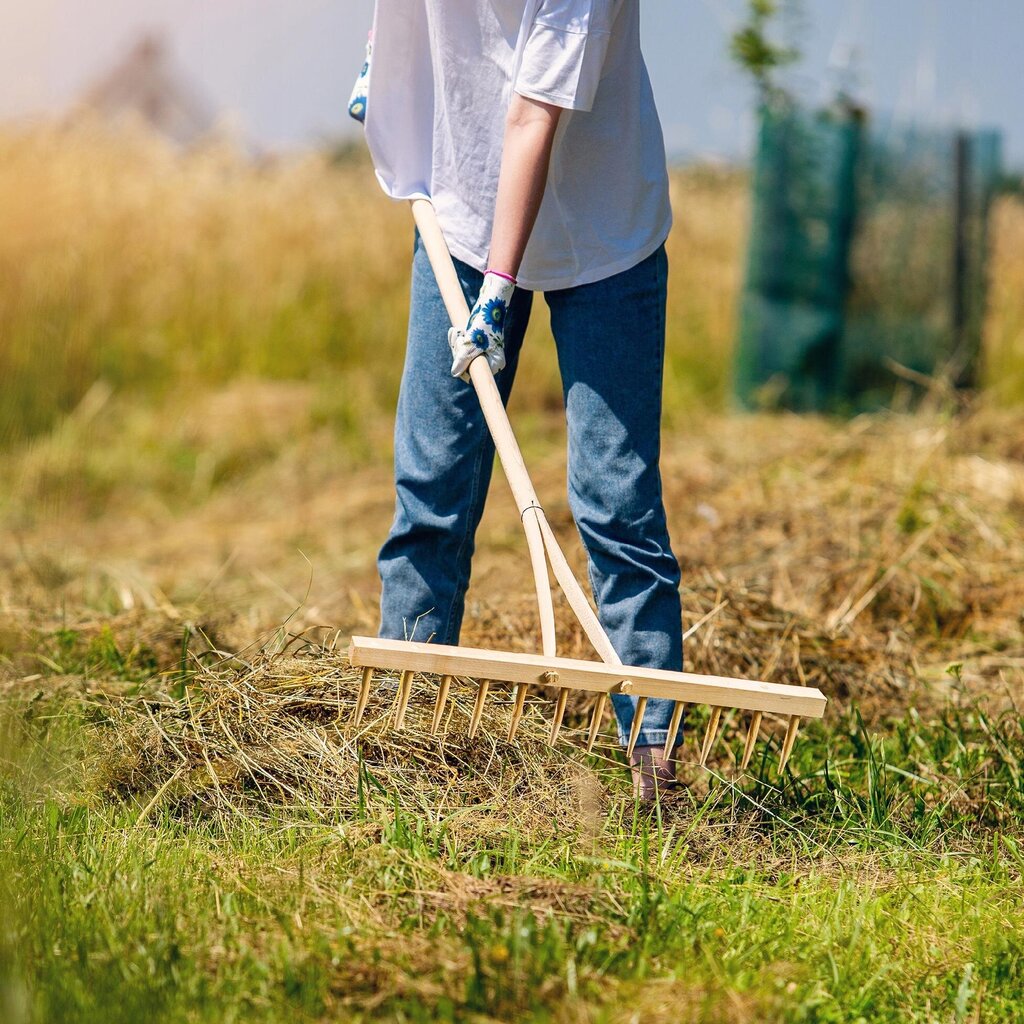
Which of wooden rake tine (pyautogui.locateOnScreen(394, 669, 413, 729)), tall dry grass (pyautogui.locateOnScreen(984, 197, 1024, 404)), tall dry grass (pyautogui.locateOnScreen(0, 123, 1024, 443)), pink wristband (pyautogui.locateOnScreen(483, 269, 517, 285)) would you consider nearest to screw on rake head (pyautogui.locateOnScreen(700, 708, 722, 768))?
wooden rake tine (pyautogui.locateOnScreen(394, 669, 413, 729))

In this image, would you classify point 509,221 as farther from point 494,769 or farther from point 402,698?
point 494,769

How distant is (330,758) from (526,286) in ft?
2.97

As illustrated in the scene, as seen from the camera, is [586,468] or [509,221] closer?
[509,221]

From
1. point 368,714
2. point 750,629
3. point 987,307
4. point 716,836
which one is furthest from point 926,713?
point 987,307

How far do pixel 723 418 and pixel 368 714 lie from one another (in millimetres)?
4390

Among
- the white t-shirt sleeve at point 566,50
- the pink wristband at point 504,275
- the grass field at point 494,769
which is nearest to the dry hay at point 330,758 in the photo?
the grass field at point 494,769

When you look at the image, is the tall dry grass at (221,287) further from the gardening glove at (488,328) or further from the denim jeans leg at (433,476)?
the gardening glove at (488,328)

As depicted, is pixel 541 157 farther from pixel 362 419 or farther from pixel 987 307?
pixel 987 307

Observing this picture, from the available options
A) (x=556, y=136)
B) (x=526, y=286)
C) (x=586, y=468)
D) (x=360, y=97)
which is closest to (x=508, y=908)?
(x=586, y=468)

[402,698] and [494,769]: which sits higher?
[402,698]

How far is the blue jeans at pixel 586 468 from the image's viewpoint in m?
2.22

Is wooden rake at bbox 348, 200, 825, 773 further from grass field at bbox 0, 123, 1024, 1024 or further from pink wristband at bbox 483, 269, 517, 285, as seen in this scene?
pink wristband at bbox 483, 269, 517, 285

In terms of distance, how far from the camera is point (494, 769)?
2168 millimetres

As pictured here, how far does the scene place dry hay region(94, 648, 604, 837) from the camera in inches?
80.8
